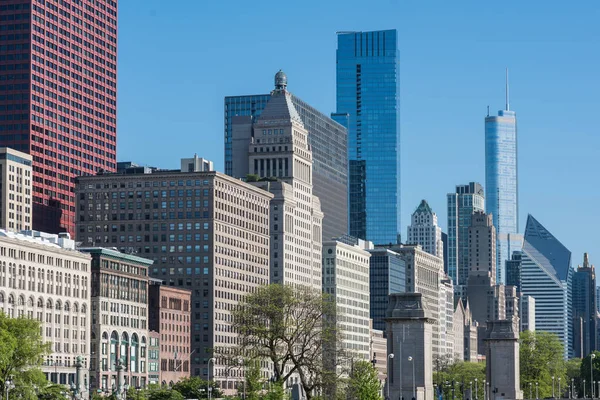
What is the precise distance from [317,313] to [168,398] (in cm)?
2503

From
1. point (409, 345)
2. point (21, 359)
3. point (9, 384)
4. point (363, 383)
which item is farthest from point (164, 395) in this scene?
point (409, 345)

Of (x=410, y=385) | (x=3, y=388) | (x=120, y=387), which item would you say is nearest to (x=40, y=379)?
(x=3, y=388)

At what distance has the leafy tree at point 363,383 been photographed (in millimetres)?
156500

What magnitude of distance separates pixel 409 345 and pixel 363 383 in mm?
15822

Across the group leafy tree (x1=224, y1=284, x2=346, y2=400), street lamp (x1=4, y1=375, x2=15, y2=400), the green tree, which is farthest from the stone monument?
the green tree

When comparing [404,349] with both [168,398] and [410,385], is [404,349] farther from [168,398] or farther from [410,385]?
[168,398]

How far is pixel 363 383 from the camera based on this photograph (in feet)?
519

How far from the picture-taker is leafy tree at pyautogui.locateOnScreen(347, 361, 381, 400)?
15650cm

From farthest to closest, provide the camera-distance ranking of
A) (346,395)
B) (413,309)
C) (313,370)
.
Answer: (346,395) → (313,370) → (413,309)

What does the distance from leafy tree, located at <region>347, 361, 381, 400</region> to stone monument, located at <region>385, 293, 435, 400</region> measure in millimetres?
11423

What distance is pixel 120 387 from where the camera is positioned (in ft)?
564

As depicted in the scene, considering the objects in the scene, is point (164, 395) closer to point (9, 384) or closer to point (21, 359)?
point (21, 359)

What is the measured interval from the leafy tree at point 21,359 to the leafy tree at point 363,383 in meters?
34.8

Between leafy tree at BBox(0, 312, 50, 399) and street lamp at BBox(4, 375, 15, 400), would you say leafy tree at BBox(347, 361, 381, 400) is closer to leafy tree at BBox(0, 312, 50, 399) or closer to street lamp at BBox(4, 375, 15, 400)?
leafy tree at BBox(0, 312, 50, 399)
